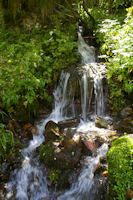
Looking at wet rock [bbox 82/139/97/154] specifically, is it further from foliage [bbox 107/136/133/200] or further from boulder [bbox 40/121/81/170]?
foliage [bbox 107/136/133/200]

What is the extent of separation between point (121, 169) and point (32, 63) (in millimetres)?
4581

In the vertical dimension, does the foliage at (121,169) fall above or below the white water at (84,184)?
above

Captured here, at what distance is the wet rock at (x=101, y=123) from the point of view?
5020 mm

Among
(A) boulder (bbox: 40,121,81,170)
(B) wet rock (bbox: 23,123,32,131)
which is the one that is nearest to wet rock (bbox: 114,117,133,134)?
(A) boulder (bbox: 40,121,81,170)

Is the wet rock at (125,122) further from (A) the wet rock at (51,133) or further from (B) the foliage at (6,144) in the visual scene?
(B) the foliage at (6,144)

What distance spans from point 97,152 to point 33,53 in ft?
13.8

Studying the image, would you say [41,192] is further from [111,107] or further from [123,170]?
[111,107]

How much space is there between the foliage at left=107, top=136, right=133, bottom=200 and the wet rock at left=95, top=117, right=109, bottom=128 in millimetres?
2267

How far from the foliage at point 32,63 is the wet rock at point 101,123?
1.91m

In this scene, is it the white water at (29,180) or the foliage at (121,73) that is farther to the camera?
the foliage at (121,73)

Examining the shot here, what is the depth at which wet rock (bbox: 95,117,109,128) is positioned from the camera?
5.02 m

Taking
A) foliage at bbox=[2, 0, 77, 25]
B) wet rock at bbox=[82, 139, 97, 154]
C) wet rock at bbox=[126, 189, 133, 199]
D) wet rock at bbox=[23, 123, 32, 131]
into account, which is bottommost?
wet rock at bbox=[82, 139, 97, 154]

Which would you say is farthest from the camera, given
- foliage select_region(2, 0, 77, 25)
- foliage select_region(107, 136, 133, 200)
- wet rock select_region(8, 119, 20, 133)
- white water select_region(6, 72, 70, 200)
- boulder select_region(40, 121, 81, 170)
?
foliage select_region(2, 0, 77, 25)

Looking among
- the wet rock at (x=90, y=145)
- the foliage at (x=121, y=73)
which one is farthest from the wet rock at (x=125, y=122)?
the wet rock at (x=90, y=145)
